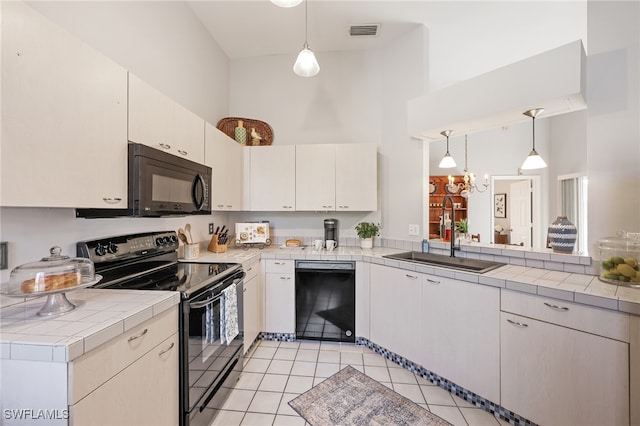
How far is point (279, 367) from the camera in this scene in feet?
7.27

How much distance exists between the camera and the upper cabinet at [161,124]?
58.1 inches

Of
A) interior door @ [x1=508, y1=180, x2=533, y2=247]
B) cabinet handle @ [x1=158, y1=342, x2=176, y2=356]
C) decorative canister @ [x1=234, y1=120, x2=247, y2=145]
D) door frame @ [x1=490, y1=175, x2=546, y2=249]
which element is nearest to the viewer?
cabinet handle @ [x1=158, y1=342, x2=176, y2=356]

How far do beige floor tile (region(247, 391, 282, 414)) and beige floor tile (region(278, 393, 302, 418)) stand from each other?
3 cm

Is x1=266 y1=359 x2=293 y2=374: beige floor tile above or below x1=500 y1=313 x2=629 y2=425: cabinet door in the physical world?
below

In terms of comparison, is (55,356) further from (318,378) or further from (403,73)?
(403,73)

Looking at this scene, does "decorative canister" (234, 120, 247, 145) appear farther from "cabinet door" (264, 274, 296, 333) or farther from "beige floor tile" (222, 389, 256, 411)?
"beige floor tile" (222, 389, 256, 411)

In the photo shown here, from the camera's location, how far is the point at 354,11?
2.54 meters

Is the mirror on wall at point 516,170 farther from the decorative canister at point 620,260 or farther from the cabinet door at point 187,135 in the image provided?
the cabinet door at point 187,135

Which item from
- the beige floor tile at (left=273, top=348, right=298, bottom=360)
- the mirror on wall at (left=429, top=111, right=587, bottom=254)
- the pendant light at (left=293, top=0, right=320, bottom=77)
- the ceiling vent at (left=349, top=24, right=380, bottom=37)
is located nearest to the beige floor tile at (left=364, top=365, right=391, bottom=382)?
the beige floor tile at (left=273, top=348, right=298, bottom=360)

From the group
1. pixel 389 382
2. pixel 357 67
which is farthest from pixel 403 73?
pixel 389 382

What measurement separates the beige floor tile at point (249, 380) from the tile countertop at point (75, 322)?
1.08 metres

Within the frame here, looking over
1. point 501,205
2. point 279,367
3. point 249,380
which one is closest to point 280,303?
point 279,367

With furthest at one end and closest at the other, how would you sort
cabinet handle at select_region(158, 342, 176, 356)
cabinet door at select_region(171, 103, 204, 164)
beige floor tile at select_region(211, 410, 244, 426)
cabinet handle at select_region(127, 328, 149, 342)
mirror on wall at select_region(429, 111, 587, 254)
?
mirror on wall at select_region(429, 111, 587, 254)
cabinet door at select_region(171, 103, 204, 164)
beige floor tile at select_region(211, 410, 244, 426)
cabinet handle at select_region(158, 342, 176, 356)
cabinet handle at select_region(127, 328, 149, 342)

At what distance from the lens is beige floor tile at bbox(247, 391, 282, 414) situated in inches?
68.9
